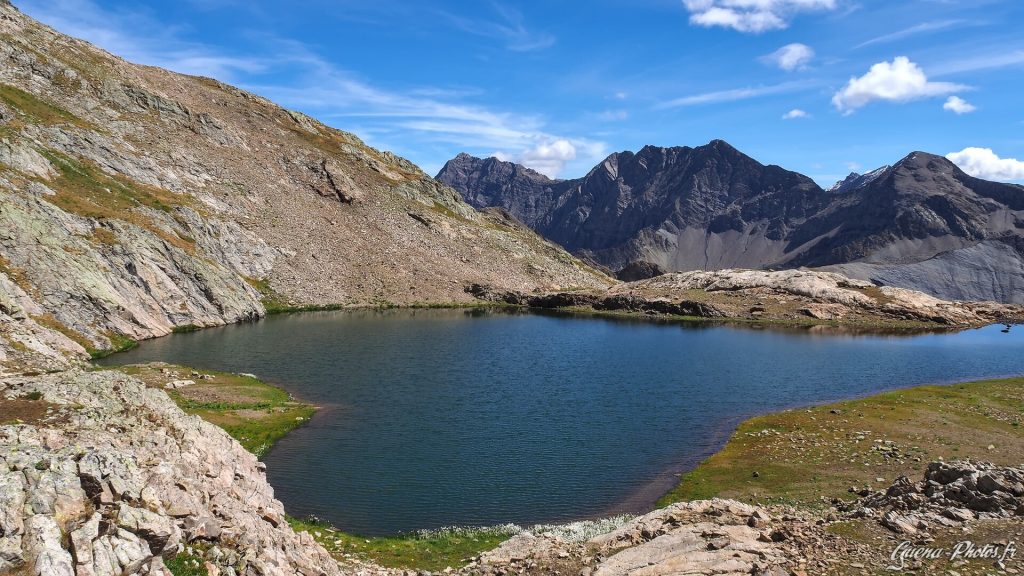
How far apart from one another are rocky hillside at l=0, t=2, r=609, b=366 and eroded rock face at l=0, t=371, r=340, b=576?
18.9m

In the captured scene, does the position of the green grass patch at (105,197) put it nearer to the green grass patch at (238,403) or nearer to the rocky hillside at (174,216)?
the rocky hillside at (174,216)

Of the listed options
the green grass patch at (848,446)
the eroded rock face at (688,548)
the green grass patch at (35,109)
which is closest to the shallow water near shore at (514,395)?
the green grass patch at (848,446)

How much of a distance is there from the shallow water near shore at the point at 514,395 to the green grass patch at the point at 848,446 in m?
2.83

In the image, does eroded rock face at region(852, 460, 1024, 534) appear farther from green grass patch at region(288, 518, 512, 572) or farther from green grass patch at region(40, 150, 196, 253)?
green grass patch at region(40, 150, 196, 253)

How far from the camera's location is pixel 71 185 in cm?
9875

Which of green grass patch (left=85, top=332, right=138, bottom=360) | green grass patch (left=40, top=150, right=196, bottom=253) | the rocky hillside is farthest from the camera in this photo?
green grass patch (left=40, top=150, right=196, bottom=253)

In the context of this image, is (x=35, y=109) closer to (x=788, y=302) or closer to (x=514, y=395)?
(x=514, y=395)

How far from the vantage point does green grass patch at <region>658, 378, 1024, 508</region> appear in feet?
123

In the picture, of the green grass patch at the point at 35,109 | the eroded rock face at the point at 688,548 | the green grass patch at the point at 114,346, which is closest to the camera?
the eroded rock face at the point at 688,548

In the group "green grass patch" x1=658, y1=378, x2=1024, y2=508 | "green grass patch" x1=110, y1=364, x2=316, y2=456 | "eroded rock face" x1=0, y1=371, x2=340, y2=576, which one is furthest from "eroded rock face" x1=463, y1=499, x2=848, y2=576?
"green grass patch" x1=110, y1=364, x2=316, y2=456

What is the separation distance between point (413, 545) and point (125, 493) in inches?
589

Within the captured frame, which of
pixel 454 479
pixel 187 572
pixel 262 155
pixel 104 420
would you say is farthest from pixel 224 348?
pixel 262 155

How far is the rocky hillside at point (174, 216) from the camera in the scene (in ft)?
241

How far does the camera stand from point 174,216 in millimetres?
114875
